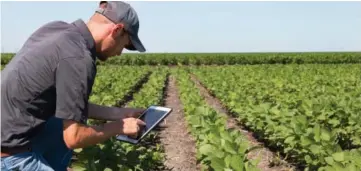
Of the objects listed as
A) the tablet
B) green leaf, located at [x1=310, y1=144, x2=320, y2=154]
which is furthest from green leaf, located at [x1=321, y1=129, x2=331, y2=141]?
the tablet

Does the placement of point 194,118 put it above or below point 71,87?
below

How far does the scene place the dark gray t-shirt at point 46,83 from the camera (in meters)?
2.39

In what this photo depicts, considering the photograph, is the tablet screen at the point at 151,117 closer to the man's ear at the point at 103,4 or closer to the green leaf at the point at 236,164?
the green leaf at the point at 236,164

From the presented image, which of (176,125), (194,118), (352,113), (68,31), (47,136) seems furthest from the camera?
(176,125)

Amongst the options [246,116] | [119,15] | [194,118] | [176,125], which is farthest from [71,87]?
[176,125]

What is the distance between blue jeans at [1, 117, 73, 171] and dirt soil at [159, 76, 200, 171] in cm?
201

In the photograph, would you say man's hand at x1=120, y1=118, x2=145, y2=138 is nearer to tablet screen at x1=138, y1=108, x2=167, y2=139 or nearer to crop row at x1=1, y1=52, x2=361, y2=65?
tablet screen at x1=138, y1=108, x2=167, y2=139

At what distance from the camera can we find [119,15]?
264 cm

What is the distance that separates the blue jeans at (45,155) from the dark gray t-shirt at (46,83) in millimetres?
87

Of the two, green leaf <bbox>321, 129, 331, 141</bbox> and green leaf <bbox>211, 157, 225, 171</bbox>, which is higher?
green leaf <bbox>211, 157, 225, 171</bbox>

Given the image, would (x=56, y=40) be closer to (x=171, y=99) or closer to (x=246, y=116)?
(x=246, y=116)

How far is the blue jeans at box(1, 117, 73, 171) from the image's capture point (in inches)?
102

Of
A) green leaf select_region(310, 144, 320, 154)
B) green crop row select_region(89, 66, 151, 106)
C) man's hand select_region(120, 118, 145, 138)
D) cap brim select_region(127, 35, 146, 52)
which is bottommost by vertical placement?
green crop row select_region(89, 66, 151, 106)

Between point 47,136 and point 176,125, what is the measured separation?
6925 millimetres
